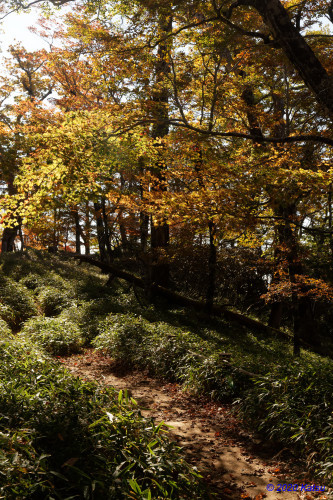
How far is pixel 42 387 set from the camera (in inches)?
155

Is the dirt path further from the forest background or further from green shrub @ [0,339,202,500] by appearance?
the forest background

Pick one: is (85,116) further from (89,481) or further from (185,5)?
(89,481)

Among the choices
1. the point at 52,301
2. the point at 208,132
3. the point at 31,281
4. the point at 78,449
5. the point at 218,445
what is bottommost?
the point at 218,445

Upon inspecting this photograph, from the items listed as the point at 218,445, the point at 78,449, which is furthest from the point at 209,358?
the point at 78,449

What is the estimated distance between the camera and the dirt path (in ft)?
11.7

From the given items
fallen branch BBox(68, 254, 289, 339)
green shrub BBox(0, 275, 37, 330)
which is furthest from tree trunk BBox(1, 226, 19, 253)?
green shrub BBox(0, 275, 37, 330)

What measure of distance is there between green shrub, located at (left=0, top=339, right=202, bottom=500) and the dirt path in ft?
2.58

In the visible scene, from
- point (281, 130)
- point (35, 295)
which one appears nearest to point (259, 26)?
point (281, 130)

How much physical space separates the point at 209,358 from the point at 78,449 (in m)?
3.72

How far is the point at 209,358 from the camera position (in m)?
6.25

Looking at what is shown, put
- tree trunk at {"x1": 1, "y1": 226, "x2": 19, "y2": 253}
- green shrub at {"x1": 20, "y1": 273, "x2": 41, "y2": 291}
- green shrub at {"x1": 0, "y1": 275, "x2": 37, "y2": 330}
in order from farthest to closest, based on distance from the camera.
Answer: tree trunk at {"x1": 1, "y1": 226, "x2": 19, "y2": 253}, green shrub at {"x1": 20, "y1": 273, "x2": 41, "y2": 291}, green shrub at {"x1": 0, "y1": 275, "x2": 37, "y2": 330}

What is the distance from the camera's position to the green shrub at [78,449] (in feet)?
8.29

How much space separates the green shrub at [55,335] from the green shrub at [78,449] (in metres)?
3.81

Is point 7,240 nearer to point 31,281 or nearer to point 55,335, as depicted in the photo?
point 31,281
